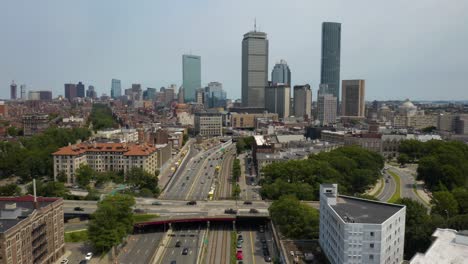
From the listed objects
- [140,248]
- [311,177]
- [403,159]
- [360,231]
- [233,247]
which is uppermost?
[360,231]

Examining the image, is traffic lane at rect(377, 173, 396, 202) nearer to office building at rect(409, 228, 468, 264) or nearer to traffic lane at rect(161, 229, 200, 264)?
traffic lane at rect(161, 229, 200, 264)

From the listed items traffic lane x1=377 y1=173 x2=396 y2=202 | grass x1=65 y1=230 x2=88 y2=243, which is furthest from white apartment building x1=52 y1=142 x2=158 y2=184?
traffic lane x1=377 y1=173 x2=396 y2=202

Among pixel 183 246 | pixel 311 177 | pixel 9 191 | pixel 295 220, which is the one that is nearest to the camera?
pixel 295 220

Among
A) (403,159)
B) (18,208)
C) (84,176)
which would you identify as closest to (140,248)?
(18,208)

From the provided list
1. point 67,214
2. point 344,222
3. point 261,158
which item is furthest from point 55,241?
point 261,158

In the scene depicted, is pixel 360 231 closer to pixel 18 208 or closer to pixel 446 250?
pixel 446 250

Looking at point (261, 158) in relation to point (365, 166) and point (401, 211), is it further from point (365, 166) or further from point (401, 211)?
point (401, 211)
